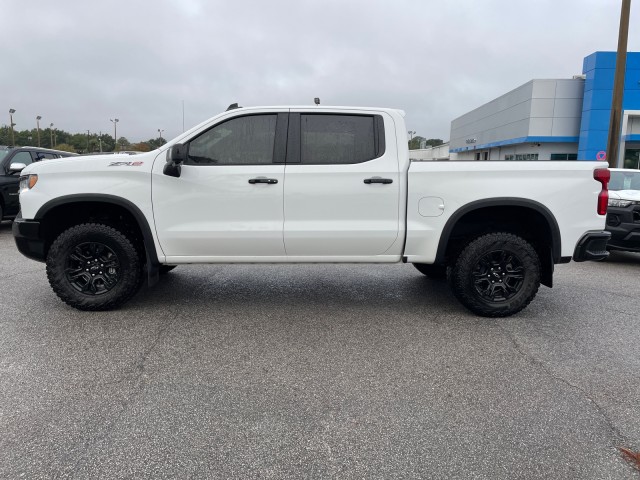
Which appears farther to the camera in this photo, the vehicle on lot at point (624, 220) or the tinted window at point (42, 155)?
the tinted window at point (42, 155)

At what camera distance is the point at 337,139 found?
4.69 meters

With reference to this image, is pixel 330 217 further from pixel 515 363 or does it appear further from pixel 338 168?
pixel 515 363

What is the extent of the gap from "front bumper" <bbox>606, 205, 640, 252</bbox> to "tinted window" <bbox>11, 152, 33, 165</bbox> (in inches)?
448

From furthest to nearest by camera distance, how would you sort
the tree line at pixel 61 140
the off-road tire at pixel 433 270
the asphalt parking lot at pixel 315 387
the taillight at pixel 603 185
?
the tree line at pixel 61 140, the off-road tire at pixel 433 270, the taillight at pixel 603 185, the asphalt parking lot at pixel 315 387

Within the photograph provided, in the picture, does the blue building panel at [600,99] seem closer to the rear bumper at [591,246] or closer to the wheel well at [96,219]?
the rear bumper at [591,246]

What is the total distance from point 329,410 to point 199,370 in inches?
43.4

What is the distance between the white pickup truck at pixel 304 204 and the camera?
14.9 feet

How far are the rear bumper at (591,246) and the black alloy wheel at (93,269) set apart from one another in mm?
4537

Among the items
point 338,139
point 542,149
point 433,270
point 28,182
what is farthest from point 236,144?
point 542,149

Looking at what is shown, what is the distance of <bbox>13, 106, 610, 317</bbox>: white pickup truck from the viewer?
454 centimetres

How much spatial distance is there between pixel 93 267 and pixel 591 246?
4912 mm

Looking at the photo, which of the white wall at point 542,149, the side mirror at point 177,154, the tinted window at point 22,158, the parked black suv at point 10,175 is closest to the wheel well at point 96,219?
the side mirror at point 177,154

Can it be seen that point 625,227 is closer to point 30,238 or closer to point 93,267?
point 93,267

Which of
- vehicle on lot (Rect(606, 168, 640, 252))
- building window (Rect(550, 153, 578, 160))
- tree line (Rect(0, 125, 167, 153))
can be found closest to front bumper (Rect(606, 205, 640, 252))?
vehicle on lot (Rect(606, 168, 640, 252))
